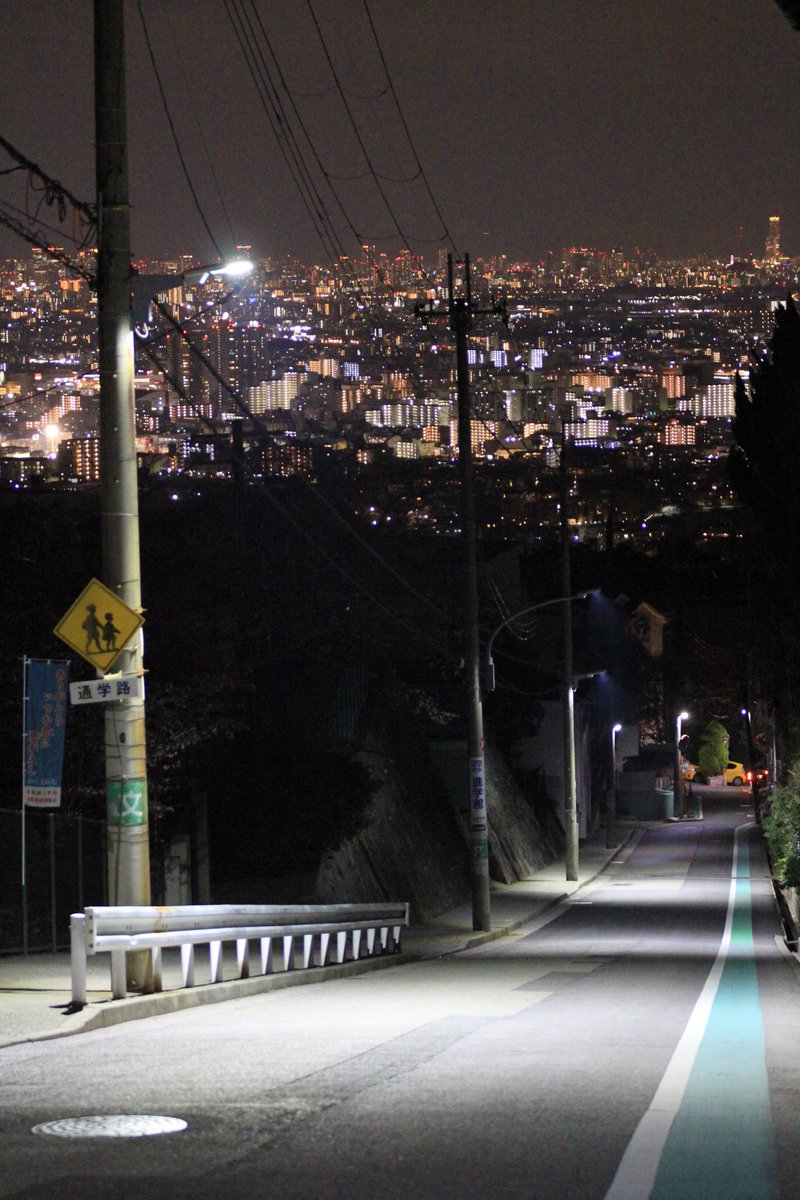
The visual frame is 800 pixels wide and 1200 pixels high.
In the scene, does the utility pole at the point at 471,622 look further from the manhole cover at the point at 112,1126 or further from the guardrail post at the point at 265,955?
the manhole cover at the point at 112,1126

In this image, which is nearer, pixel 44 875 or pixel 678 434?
pixel 44 875

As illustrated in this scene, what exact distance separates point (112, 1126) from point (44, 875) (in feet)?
46.6

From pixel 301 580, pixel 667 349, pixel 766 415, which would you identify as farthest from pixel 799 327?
pixel 667 349

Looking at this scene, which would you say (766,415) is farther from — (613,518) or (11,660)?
(613,518)

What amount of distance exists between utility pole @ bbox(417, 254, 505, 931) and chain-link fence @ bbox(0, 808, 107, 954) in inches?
448

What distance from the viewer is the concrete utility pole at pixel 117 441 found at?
48.1ft

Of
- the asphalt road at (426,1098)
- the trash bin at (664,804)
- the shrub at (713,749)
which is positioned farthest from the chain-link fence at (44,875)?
the shrub at (713,749)

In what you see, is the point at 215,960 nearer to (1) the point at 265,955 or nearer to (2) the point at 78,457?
(1) the point at 265,955

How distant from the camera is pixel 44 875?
2158 centimetres

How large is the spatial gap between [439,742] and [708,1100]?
135 feet

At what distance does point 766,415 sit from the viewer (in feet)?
109

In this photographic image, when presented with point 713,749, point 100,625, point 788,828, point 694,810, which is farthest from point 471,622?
point 713,749

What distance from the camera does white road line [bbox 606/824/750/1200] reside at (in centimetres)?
677

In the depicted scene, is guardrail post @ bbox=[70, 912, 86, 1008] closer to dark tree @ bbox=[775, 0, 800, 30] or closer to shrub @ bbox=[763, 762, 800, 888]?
dark tree @ bbox=[775, 0, 800, 30]
